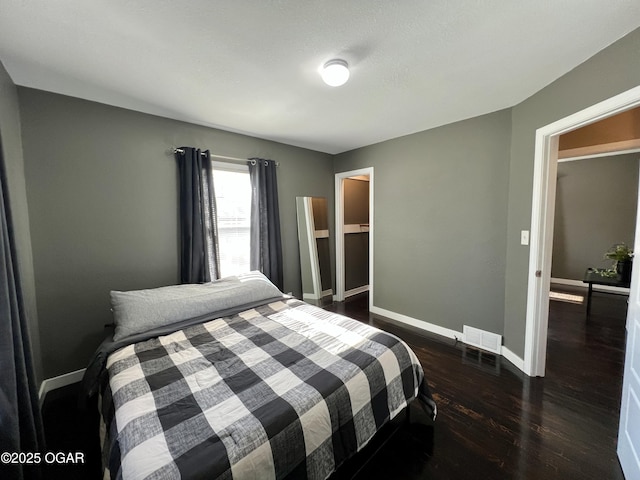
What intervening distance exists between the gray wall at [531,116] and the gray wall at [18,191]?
3600 millimetres

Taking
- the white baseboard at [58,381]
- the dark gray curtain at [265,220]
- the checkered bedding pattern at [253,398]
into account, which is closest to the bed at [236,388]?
the checkered bedding pattern at [253,398]

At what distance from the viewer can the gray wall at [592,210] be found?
13.4 feet

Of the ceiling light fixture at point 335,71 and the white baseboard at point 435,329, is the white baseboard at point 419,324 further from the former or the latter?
the ceiling light fixture at point 335,71

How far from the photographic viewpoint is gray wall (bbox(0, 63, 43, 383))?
5.00 feet

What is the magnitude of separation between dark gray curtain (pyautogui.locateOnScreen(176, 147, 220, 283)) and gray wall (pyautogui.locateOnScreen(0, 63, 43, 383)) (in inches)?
39.9

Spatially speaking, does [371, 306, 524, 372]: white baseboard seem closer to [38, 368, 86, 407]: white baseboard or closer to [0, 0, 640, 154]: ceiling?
[0, 0, 640, 154]: ceiling

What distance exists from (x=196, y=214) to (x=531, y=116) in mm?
3178

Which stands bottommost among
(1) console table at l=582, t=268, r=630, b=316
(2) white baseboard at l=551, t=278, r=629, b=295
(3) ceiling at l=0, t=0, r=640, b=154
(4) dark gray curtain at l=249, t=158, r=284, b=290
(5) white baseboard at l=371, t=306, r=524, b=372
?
(5) white baseboard at l=371, t=306, r=524, b=372

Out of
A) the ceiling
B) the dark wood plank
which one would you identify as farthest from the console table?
the ceiling

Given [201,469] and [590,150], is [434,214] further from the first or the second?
[201,469]

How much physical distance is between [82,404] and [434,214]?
133 inches

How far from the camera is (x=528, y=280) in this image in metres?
2.11

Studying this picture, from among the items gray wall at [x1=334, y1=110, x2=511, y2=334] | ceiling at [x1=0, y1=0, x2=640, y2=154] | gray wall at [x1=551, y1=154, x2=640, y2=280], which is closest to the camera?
ceiling at [x1=0, y1=0, x2=640, y2=154]

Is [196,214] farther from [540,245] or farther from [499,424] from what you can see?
[540,245]
